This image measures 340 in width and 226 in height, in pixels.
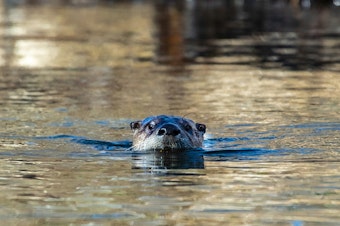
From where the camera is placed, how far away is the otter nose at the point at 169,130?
10.1 metres

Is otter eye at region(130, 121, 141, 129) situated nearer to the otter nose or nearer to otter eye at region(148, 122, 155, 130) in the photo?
otter eye at region(148, 122, 155, 130)

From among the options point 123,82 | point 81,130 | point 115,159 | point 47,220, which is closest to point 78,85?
point 123,82

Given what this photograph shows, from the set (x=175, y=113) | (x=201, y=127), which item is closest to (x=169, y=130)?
(x=201, y=127)

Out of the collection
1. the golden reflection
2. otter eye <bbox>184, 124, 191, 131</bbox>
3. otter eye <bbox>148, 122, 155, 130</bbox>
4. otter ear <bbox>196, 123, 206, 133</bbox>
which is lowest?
the golden reflection

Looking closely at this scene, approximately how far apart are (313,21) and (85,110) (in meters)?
20.2

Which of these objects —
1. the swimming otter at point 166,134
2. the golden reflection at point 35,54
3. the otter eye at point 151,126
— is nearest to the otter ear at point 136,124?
the swimming otter at point 166,134

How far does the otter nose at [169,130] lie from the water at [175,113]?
0.68 feet

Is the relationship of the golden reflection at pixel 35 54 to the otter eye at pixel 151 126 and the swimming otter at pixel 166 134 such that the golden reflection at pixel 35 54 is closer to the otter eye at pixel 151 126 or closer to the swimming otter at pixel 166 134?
the swimming otter at pixel 166 134

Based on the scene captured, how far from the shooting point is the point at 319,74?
18.2m

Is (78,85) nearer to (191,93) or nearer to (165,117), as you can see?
(191,93)

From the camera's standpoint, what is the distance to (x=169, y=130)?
10.1 meters

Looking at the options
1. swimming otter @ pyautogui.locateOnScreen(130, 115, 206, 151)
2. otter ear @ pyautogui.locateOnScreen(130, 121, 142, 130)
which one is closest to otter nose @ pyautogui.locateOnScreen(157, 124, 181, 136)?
swimming otter @ pyautogui.locateOnScreen(130, 115, 206, 151)

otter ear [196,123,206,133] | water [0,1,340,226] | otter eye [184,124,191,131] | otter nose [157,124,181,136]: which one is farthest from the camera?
otter ear [196,123,206,133]

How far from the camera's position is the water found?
755cm
